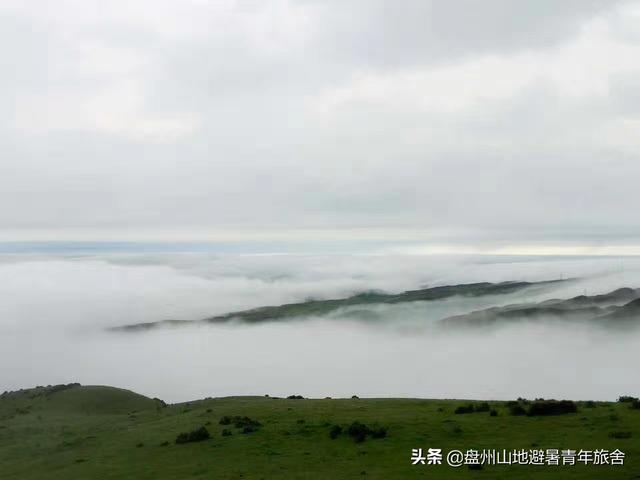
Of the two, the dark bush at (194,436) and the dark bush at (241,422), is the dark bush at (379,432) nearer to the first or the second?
the dark bush at (241,422)

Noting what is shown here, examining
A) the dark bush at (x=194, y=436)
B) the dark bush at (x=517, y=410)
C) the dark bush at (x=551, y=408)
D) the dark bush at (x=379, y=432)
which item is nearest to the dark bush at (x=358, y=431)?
the dark bush at (x=379, y=432)

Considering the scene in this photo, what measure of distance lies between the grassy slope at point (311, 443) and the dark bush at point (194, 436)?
0.69 m

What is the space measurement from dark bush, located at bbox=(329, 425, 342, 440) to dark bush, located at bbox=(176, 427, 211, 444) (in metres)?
9.81

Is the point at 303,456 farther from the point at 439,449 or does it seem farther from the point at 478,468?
the point at 478,468

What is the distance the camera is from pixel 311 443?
37.9 m

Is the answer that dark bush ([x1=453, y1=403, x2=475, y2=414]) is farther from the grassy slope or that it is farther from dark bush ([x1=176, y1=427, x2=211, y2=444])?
dark bush ([x1=176, y1=427, x2=211, y2=444])

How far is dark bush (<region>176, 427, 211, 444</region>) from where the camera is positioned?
137 feet

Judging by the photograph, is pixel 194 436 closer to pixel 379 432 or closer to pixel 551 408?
pixel 379 432

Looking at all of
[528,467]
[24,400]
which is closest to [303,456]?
[528,467]

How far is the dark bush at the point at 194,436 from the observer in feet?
137

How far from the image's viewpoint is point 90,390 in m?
91.9

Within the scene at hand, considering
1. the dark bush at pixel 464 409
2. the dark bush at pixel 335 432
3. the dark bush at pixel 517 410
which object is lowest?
the dark bush at pixel 335 432

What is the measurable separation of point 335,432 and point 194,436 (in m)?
11.2

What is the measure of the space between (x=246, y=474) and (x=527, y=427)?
18.0m
